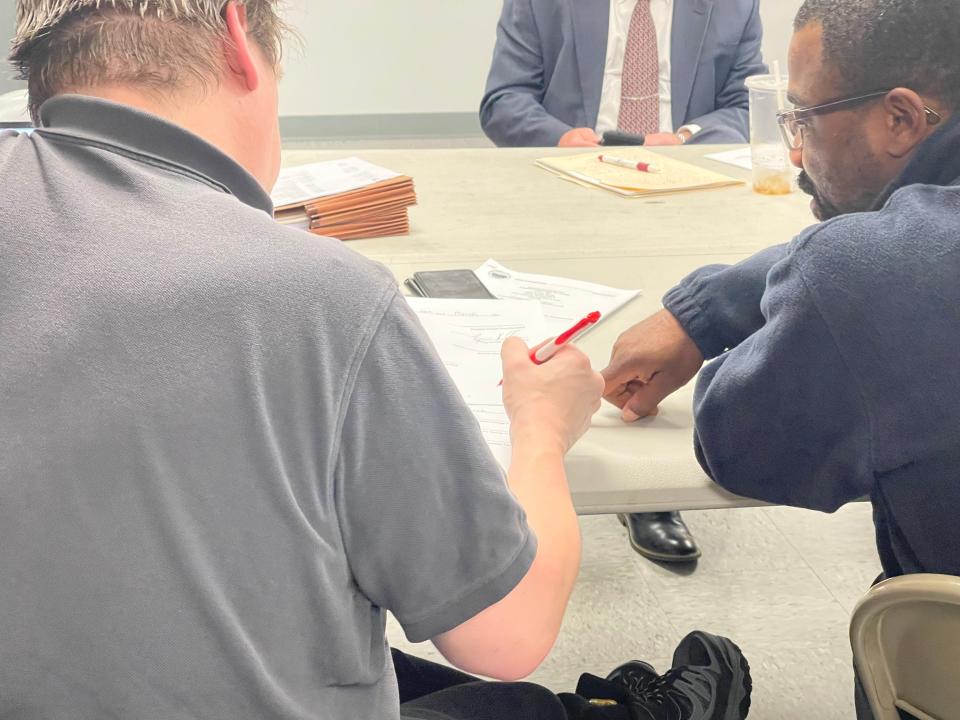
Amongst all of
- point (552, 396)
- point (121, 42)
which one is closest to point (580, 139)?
point (552, 396)

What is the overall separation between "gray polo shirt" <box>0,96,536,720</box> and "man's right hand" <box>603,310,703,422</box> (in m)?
0.46

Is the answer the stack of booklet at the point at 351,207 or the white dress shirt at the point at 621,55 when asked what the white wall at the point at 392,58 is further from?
the stack of booklet at the point at 351,207

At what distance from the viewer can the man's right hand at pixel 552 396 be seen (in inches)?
35.7

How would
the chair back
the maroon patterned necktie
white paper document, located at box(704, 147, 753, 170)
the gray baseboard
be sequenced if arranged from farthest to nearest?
the gray baseboard < the maroon patterned necktie < white paper document, located at box(704, 147, 753, 170) < the chair back

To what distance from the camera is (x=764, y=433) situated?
3.04ft

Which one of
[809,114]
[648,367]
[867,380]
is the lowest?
[648,367]

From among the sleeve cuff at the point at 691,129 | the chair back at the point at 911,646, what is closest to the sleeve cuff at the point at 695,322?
the chair back at the point at 911,646

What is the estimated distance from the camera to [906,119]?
1.01 meters

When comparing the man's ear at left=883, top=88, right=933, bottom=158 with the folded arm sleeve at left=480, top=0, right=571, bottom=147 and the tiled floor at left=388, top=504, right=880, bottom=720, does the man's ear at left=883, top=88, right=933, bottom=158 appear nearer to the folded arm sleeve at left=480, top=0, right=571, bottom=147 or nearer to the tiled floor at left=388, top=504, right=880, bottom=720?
the tiled floor at left=388, top=504, right=880, bottom=720

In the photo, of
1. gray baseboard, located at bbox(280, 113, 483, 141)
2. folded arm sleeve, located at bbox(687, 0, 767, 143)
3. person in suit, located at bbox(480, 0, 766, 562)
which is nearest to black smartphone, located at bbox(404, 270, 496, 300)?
person in suit, located at bbox(480, 0, 766, 562)

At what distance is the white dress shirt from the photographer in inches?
109

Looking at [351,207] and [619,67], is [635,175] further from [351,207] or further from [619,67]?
[619,67]

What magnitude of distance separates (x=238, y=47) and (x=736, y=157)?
66.5 inches

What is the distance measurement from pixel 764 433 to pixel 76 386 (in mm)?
630
